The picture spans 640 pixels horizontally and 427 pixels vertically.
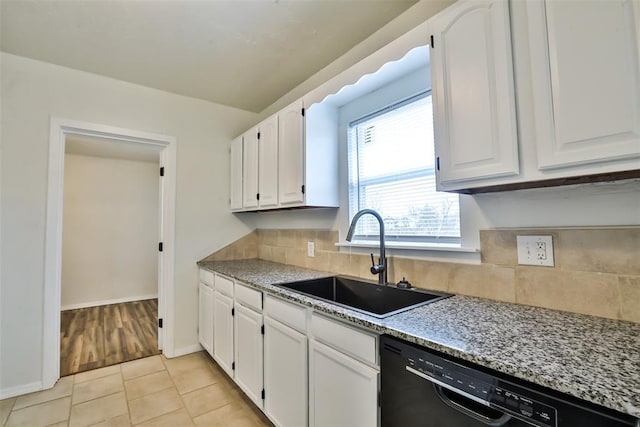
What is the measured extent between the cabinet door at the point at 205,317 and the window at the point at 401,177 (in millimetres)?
1496

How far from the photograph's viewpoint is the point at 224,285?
2.35 metres

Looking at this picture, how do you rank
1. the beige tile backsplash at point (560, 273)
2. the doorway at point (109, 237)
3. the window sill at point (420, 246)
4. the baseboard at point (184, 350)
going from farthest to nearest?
the doorway at point (109, 237), the baseboard at point (184, 350), the window sill at point (420, 246), the beige tile backsplash at point (560, 273)

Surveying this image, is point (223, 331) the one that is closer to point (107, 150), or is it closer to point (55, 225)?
point (55, 225)

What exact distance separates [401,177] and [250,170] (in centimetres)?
150

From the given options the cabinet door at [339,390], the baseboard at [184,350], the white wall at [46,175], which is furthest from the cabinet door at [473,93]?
the baseboard at [184,350]

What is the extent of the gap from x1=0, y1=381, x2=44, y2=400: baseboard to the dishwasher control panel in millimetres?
2840

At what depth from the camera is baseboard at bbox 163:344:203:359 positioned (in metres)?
2.76

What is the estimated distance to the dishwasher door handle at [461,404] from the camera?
0.75 metres

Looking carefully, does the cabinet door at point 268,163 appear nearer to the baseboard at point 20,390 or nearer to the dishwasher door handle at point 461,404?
the dishwasher door handle at point 461,404

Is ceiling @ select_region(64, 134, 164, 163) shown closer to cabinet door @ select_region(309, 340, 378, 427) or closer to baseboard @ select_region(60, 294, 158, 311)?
baseboard @ select_region(60, 294, 158, 311)

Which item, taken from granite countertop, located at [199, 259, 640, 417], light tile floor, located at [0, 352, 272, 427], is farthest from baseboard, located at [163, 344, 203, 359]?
granite countertop, located at [199, 259, 640, 417]

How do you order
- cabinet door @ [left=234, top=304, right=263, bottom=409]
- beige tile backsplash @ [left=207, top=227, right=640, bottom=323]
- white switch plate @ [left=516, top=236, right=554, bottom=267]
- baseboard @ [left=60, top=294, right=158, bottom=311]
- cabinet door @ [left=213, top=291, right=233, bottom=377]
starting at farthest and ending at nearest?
1. baseboard @ [left=60, top=294, right=158, bottom=311]
2. cabinet door @ [left=213, top=291, right=233, bottom=377]
3. cabinet door @ [left=234, top=304, right=263, bottom=409]
4. white switch plate @ [left=516, top=236, right=554, bottom=267]
5. beige tile backsplash @ [left=207, top=227, right=640, bottom=323]

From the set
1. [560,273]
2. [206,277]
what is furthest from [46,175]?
[560,273]

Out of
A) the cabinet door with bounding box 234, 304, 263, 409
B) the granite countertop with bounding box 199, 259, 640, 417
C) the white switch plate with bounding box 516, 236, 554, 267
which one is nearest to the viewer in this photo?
the granite countertop with bounding box 199, 259, 640, 417
